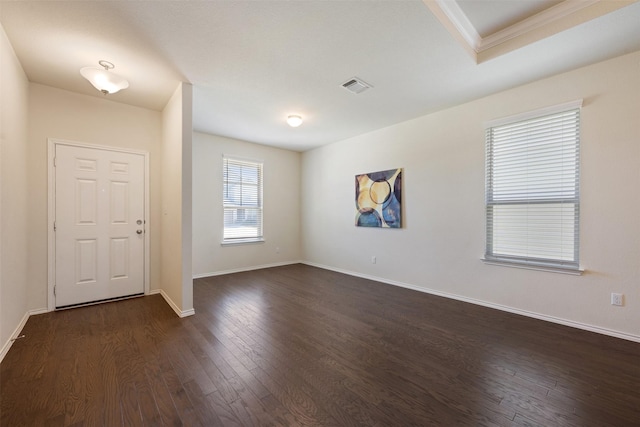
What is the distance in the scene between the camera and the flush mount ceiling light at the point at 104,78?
2475mm

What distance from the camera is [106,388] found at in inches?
70.4

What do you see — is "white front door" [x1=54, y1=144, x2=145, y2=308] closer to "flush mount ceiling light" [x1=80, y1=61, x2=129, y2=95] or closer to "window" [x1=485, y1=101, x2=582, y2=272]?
"flush mount ceiling light" [x1=80, y1=61, x2=129, y2=95]

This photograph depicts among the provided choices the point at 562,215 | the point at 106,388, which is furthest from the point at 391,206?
the point at 106,388

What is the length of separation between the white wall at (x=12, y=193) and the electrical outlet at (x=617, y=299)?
552 centimetres

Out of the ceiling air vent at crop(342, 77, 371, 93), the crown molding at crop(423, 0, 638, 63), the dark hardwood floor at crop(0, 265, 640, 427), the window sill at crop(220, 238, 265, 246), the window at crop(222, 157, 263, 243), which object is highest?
the crown molding at crop(423, 0, 638, 63)

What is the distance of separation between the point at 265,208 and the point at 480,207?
13.5ft

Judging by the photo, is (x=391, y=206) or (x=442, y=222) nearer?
(x=442, y=222)

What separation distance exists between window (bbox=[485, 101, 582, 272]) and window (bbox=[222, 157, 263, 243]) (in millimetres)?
4283

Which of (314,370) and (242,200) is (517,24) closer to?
(314,370)

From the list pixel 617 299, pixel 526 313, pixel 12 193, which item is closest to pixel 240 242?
pixel 12 193

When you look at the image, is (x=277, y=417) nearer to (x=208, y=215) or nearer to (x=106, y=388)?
(x=106, y=388)

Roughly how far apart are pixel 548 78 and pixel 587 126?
69cm

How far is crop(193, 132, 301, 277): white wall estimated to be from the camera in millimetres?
4883

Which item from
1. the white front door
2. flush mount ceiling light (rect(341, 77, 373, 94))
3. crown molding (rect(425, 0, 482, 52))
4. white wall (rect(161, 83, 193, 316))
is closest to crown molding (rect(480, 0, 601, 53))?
crown molding (rect(425, 0, 482, 52))
